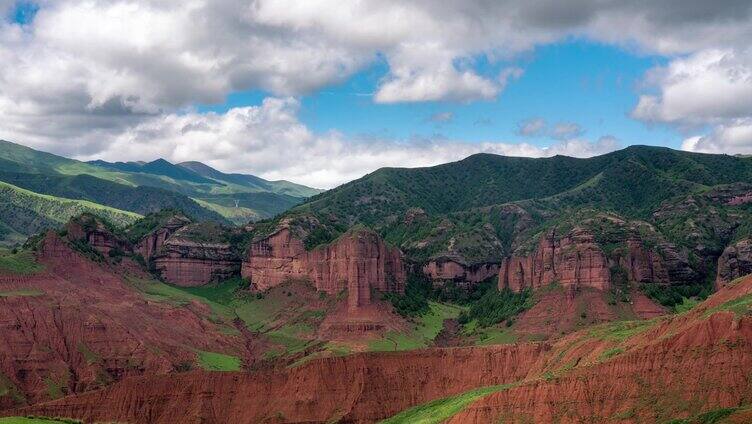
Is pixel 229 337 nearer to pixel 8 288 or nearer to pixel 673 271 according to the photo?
pixel 8 288

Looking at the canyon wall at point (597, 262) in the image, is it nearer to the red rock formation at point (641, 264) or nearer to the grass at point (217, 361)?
the red rock formation at point (641, 264)

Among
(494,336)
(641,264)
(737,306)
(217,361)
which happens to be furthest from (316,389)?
(641,264)

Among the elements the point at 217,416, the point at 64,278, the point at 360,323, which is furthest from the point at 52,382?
the point at 360,323

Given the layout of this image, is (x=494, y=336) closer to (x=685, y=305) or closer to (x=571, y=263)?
(x=571, y=263)

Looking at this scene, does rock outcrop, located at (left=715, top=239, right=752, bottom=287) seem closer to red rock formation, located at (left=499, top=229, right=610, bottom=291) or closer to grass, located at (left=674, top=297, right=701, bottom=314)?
grass, located at (left=674, top=297, right=701, bottom=314)

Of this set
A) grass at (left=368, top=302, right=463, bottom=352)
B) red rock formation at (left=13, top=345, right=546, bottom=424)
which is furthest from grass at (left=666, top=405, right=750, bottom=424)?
grass at (left=368, top=302, right=463, bottom=352)

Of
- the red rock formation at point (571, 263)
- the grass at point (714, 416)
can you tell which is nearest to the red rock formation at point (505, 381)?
the grass at point (714, 416)
